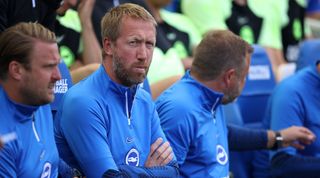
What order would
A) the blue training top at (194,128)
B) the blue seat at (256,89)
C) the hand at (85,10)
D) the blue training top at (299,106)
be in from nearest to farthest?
the blue training top at (194,128) < the blue training top at (299,106) < the hand at (85,10) < the blue seat at (256,89)

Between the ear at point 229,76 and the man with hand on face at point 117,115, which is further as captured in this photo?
the ear at point 229,76

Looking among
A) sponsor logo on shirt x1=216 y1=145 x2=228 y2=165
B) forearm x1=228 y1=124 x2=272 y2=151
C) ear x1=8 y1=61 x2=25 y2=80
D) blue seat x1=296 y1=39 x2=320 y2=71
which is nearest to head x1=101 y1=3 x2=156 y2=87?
ear x1=8 y1=61 x2=25 y2=80

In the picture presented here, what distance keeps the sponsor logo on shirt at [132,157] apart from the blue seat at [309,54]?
2222 mm

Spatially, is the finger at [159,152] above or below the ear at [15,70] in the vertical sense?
below

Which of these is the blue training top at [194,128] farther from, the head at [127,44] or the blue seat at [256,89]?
the blue seat at [256,89]

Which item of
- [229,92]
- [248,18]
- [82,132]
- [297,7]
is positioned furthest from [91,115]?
[297,7]

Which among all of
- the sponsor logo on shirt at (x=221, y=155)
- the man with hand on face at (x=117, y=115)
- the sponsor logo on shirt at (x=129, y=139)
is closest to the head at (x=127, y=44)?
the man with hand on face at (x=117, y=115)

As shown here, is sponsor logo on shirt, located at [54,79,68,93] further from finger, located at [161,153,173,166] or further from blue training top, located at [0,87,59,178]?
finger, located at [161,153,173,166]

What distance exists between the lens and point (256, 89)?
6.43m

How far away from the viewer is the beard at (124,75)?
407 cm

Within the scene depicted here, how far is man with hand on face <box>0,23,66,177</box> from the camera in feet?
11.8

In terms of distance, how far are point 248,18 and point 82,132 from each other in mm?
3844

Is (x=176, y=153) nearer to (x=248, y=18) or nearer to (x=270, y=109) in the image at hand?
(x=270, y=109)

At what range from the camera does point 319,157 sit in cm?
550
